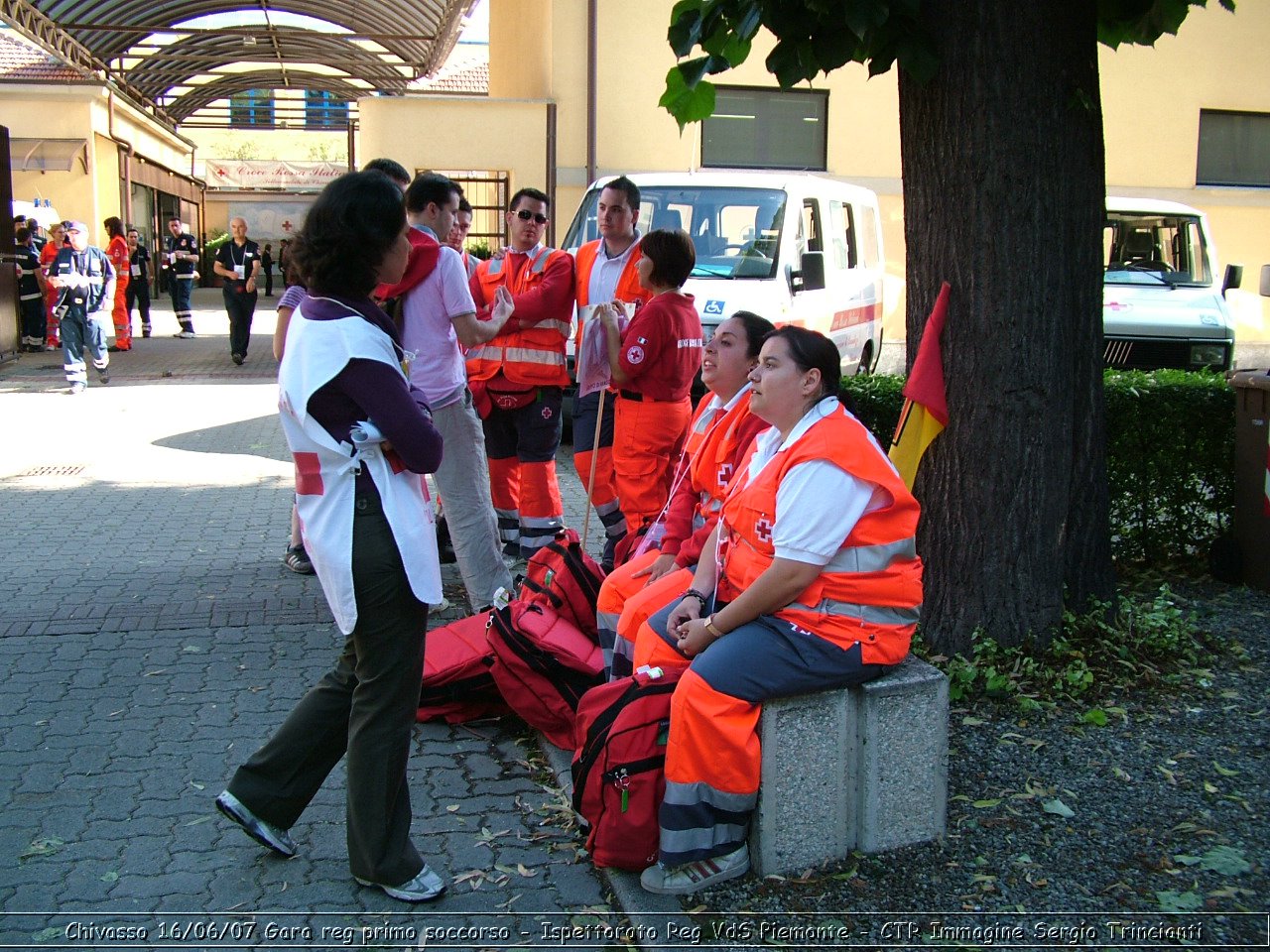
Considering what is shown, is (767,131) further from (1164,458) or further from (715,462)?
(715,462)

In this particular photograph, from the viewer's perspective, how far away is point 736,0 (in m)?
4.70

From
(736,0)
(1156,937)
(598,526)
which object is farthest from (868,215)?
(1156,937)

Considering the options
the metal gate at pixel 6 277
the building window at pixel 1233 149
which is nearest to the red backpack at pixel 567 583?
the metal gate at pixel 6 277

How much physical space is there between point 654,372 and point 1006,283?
6.40ft

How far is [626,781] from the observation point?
11.4 feet

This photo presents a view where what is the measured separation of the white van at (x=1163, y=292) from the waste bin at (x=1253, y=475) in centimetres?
433

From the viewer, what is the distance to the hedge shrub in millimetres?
6402

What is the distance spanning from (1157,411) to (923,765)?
3.54 meters

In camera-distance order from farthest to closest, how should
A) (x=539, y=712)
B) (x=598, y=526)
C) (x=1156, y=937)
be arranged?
1. (x=598, y=526)
2. (x=539, y=712)
3. (x=1156, y=937)

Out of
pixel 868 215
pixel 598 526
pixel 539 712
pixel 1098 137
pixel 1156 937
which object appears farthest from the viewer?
pixel 868 215

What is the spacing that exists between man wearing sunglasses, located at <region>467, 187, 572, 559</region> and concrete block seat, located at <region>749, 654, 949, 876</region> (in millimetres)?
3091

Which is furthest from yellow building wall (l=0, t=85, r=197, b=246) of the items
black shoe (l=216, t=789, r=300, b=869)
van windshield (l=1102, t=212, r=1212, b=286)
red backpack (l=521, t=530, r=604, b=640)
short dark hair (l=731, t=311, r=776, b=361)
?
black shoe (l=216, t=789, r=300, b=869)

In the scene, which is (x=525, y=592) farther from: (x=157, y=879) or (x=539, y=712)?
(x=157, y=879)

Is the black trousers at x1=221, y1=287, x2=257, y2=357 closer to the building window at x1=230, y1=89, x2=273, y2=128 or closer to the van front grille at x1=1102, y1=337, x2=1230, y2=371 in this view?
the van front grille at x1=1102, y1=337, x2=1230, y2=371
